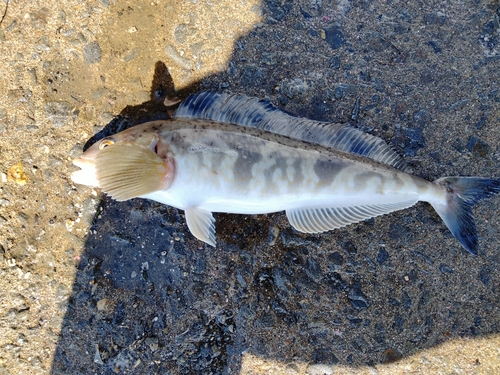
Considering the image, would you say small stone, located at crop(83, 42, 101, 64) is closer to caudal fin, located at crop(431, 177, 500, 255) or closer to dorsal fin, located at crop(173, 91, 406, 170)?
dorsal fin, located at crop(173, 91, 406, 170)

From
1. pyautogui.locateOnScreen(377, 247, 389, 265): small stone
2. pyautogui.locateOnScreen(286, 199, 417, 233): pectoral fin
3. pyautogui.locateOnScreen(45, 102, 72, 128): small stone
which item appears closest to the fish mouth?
pyautogui.locateOnScreen(45, 102, 72, 128): small stone

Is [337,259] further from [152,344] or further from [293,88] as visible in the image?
[152,344]

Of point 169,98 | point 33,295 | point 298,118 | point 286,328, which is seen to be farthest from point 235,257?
point 33,295

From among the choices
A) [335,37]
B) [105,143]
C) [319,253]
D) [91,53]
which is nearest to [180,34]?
[91,53]

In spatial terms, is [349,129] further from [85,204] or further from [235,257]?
[85,204]

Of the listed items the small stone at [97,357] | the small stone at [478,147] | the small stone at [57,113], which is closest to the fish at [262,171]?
the small stone at [478,147]
